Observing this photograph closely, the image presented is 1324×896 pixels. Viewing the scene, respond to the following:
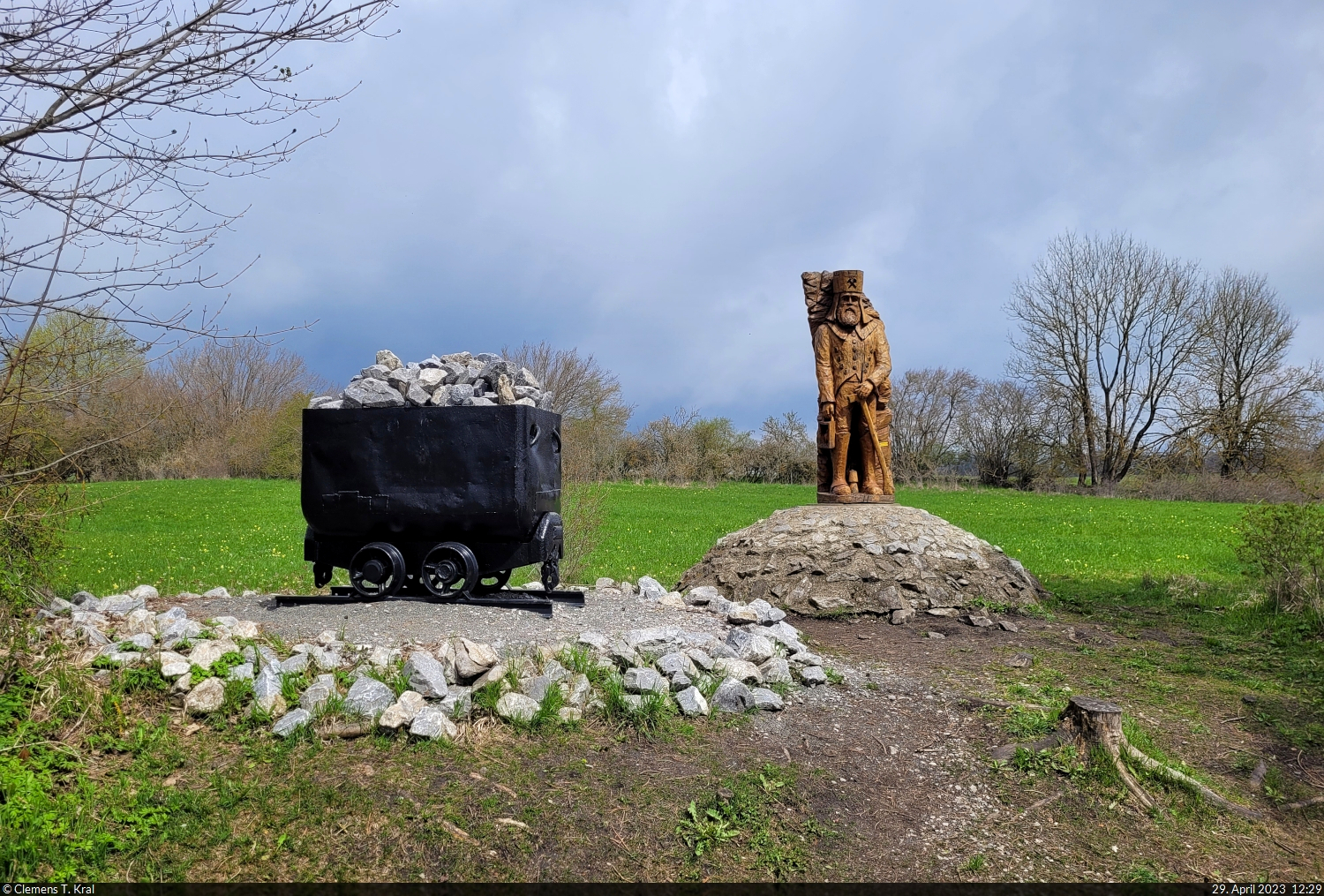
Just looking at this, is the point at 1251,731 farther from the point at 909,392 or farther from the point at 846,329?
the point at 909,392

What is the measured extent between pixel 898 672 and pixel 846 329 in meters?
5.09

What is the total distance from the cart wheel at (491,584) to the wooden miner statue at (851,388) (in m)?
4.68

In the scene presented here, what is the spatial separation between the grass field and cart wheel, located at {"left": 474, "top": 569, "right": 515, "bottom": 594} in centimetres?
271

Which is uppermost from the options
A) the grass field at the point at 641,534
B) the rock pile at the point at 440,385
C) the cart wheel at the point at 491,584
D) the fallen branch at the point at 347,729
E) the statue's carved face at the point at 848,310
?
the statue's carved face at the point at 848,310

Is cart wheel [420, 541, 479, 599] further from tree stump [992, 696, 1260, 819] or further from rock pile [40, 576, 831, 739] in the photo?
tree stump [992, 696, 1260, 819]

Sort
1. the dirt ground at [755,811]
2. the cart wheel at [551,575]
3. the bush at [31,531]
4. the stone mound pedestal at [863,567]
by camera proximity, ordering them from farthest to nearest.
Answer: the stone mound pedestal at [863,567]
the cart wheel at [551,575]
the bush at [31,531]
the dirt ground at [755,811]

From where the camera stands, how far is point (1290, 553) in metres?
8.27

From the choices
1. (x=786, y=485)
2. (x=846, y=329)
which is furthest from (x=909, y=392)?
(x=846, y=329)

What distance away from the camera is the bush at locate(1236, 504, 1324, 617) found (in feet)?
26.2

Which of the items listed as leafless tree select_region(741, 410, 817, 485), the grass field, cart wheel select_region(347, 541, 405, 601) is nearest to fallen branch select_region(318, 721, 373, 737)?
cart wheel select_region(347, 541, 405, 601)

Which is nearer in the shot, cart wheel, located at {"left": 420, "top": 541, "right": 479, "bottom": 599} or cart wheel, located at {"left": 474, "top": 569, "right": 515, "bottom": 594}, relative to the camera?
cart wheel, located at {"left": 420, "top": 541, "right": 479, "bottom": 599}

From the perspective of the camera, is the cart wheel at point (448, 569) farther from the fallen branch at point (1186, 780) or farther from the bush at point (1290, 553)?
the bush at point (1290, 553)

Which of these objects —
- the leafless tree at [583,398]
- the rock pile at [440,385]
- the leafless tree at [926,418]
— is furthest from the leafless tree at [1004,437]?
the rock pile at [440,385]

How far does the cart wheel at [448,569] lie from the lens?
6117 mm
